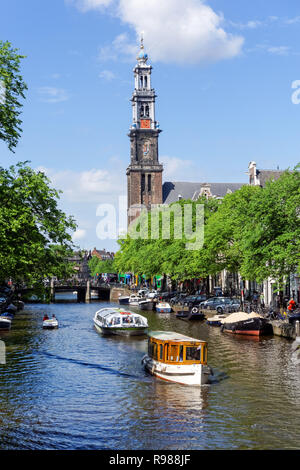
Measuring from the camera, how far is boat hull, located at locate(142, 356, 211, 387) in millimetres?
30578

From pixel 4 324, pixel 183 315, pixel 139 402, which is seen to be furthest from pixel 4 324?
pixel 139 402

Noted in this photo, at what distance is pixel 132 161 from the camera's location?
16938 cm

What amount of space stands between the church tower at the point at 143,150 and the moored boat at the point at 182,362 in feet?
437

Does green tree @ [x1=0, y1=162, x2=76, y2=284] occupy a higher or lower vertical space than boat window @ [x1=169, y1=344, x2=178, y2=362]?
higher

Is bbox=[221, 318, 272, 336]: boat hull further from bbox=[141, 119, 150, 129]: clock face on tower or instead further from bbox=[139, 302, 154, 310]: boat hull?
bbox=[141, 119, 150, 129]: clock face on tower

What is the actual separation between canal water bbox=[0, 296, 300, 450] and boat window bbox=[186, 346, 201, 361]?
1.63 m

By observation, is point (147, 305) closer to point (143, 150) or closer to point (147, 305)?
point (147, 305)

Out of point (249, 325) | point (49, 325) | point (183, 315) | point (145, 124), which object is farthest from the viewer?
point (145, 124)

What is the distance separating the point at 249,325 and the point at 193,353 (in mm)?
19467

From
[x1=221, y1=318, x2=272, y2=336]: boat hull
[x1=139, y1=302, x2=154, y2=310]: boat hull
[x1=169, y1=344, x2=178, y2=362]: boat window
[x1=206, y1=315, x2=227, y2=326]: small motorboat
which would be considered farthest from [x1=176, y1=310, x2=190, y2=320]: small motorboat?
[x1=169, y1=344, x2=178, y2=362]: boat window

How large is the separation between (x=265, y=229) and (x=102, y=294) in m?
104

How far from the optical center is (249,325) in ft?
164
